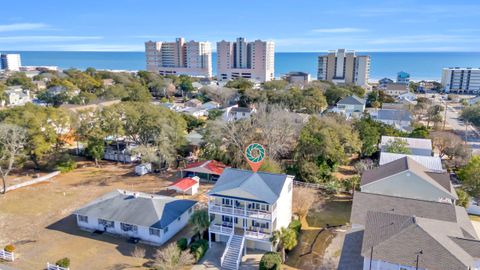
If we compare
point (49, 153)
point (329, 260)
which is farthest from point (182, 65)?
point (329, 260)

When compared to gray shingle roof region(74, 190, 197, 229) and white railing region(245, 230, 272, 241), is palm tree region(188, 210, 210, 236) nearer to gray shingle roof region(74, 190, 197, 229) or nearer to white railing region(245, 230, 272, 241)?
gray shingle roof region(74, 190, 197, 229)

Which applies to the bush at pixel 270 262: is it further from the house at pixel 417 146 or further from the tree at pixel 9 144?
the tree at pixel 9 144

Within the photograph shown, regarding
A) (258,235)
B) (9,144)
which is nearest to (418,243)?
(258,235)

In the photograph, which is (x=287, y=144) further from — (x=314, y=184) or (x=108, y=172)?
(x=108, y=172)

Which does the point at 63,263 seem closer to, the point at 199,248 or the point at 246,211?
the point at 199,248

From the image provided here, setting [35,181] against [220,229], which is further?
[35,181]
